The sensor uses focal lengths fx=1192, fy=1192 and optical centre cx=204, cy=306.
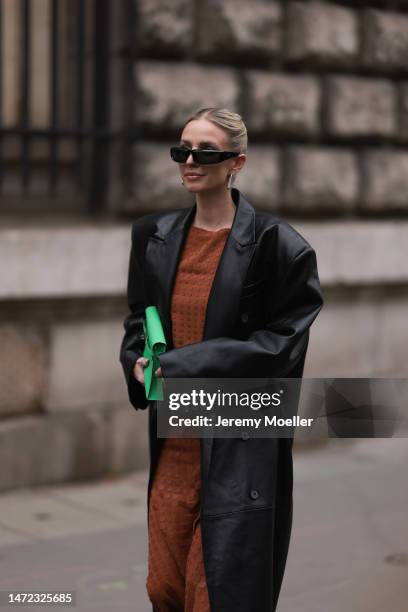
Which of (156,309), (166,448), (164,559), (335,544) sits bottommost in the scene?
(335,544)

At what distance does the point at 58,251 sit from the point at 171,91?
1.09 metres

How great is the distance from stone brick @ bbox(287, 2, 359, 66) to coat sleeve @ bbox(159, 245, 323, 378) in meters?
3.98

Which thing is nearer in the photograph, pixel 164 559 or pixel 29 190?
pixel 164 559

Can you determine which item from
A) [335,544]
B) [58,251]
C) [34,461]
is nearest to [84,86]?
[58,251]

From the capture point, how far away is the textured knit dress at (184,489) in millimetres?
3240

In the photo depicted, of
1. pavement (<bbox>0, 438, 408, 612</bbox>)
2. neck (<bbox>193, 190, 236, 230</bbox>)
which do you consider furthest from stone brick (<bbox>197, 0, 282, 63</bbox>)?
neck (<bbox>193, 190, 236, 230</bbox>)

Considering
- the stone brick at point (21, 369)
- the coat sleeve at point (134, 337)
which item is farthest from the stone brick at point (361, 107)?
the coat sleeve at point (134, 337)

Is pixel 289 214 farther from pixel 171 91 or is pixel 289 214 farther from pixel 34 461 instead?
pixel 34 461

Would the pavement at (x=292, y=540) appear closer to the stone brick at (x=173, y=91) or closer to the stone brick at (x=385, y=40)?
the stone brick at (x=173, y=91)

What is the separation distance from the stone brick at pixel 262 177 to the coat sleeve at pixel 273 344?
3.55 m

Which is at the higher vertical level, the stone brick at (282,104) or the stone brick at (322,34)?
the stone brick at (322,34)

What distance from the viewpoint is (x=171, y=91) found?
6.39 meters

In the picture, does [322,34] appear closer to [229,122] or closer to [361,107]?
[361,107]

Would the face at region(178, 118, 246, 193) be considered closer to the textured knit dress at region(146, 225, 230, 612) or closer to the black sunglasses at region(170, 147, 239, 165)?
the black sunglasses at region(170, 147, 239, 165)
